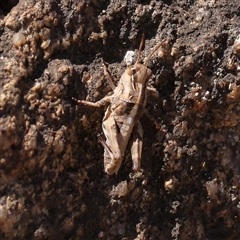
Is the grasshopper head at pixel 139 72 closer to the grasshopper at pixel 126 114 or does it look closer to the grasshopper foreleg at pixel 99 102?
the grasshopper at pixel 126 114

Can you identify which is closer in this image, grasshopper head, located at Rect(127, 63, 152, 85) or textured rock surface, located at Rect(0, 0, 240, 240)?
textured rock surface, located at Rect(0, 0, 240, 240)

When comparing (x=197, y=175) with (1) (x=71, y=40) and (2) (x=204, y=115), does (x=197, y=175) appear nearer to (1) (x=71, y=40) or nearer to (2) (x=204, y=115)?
(2) (x=204, y=115)

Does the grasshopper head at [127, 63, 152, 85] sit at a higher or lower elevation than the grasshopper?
higher

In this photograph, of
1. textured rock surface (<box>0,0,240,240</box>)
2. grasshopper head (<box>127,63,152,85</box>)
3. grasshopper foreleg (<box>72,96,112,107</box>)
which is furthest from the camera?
grasshopper head (<box>127,63,152,85</box>)

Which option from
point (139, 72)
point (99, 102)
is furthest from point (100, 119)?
point (139, 72)

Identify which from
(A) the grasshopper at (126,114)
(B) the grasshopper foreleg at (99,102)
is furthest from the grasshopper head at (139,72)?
(B) the grasshopper foreleg at (99,102)

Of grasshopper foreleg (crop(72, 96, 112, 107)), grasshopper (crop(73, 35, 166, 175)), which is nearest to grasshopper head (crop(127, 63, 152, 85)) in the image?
→ grasshopper (crop(73, 35, 166, 175))

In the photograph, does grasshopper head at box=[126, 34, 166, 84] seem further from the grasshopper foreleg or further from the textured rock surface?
the grasshopper foreleg
